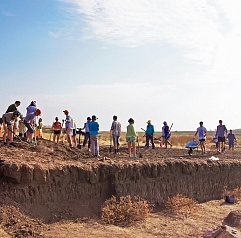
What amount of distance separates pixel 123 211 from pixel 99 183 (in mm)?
1056

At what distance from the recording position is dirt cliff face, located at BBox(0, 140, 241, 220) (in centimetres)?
1055

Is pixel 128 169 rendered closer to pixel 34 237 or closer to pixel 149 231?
pixel 149 231

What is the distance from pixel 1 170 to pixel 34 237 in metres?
1.78

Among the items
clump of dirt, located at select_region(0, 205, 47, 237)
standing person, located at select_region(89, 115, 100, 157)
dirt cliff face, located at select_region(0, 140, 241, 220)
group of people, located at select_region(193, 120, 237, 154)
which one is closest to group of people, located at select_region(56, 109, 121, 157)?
standing person, located at select_region(89, 115, 100, 157)

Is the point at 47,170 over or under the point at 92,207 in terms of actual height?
over

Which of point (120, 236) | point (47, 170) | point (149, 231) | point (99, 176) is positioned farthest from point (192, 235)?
point (47, 170)

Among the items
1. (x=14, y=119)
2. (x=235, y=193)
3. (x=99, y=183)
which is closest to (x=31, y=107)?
(x=14, y=119)

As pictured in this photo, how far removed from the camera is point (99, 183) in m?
12.0

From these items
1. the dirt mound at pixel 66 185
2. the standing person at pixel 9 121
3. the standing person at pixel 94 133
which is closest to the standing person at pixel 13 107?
the standing person at pixel 9 121

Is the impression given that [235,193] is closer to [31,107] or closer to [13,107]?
[31,107]

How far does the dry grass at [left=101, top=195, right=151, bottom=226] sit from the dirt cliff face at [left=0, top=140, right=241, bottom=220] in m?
0.35

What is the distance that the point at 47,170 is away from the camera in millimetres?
11000

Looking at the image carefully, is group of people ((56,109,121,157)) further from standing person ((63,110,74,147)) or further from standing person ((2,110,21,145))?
standing person ((2,110,21,145))

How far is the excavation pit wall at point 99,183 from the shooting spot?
10.5 m
